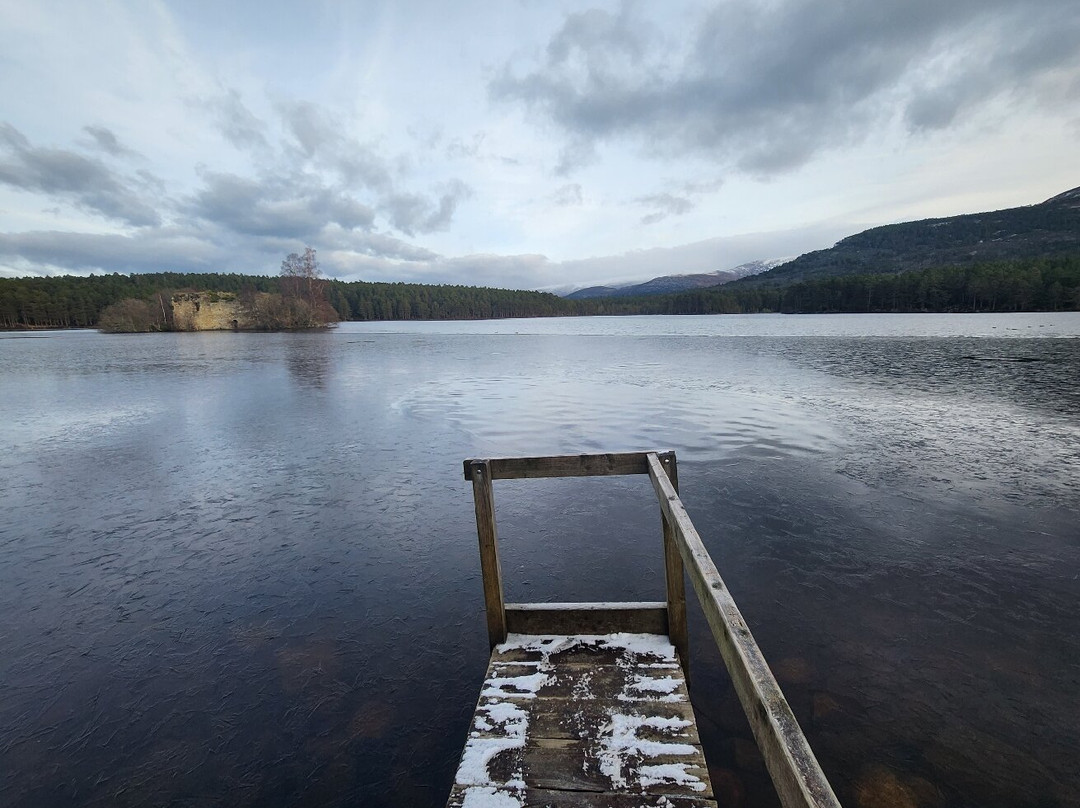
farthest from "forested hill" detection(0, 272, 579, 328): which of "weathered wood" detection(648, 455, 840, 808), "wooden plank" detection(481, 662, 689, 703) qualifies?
"weathered wood" detection(648, 455, 840, 808)

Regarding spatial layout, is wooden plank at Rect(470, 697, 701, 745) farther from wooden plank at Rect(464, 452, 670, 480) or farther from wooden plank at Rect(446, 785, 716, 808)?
wooden plank at Rect(464, 452, 670, 480)

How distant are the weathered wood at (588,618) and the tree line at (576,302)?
114275 mm

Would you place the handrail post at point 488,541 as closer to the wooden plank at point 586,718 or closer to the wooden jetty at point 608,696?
the wooden jetty at point 608,696

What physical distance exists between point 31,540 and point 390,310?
510ft

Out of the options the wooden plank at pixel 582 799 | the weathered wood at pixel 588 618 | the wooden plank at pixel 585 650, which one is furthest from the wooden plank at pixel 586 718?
the weathered wood at pixel 588 618

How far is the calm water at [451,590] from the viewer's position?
14.2 ft

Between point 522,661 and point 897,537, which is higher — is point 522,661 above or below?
above

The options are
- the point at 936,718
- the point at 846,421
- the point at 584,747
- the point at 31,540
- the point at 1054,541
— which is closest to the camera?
the point at 584,747

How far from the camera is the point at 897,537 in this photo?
26.2 ft

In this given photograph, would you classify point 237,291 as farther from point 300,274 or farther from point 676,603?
point 676,603

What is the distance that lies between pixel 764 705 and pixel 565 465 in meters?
3.30

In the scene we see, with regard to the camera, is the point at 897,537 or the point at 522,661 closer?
the point at 522,661

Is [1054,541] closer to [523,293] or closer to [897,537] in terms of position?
[897,537]

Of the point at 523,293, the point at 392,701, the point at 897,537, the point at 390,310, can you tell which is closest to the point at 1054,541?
the point at 897,537
